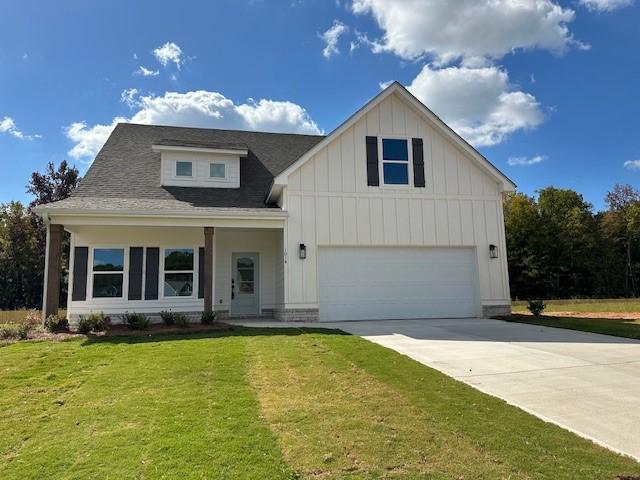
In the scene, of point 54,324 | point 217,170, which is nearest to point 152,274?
point 54,324

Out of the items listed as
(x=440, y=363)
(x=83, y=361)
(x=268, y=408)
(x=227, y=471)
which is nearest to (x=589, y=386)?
(x=440, y=363)

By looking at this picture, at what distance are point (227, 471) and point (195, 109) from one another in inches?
766

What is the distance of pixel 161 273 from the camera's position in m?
14.0

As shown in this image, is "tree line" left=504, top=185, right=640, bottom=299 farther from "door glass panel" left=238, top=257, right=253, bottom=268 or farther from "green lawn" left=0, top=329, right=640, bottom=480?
"green lawn" left=0, top=329, right=640, bottom=480

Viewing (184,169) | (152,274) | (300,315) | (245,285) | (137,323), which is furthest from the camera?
(184,169)

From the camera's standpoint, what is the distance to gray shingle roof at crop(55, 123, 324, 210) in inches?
546

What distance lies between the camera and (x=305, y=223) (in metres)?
13.6

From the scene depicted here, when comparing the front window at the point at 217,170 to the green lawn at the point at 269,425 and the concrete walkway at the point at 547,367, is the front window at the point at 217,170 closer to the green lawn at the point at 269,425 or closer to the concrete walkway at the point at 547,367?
the concrete walkway at the point at 547,367

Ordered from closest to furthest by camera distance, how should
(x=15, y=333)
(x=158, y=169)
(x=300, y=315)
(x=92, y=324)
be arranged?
1. (x=15, y=333)
2. (x=92, y=324)
3. (x=300, y=315)
4. (x=158, y=169)

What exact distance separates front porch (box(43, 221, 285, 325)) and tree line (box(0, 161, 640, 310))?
17338 millimetres

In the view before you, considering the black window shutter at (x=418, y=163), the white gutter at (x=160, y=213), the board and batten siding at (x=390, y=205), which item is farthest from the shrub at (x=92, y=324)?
the black window shutter at (x=418, y=163)

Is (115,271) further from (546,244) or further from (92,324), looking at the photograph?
(546,244)

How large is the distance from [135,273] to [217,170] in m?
4.50

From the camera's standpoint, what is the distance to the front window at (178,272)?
14008mm
